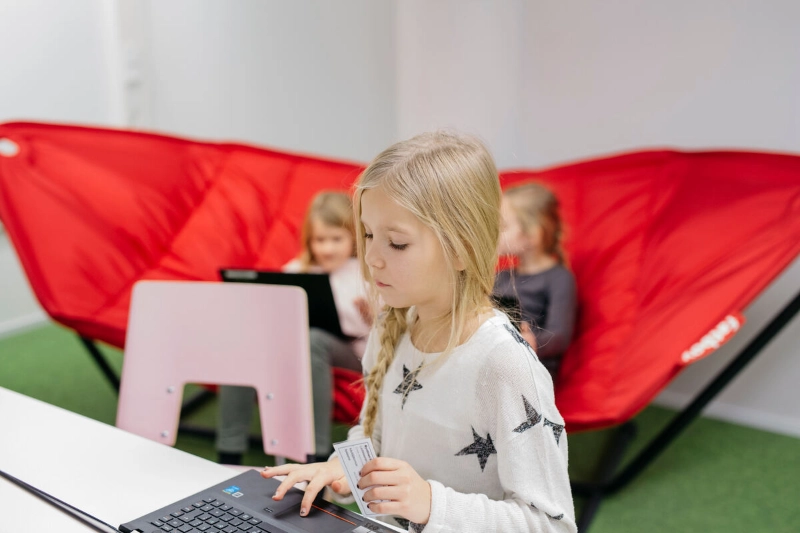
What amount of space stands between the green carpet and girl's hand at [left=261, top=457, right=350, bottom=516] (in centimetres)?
121

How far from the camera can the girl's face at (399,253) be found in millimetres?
964

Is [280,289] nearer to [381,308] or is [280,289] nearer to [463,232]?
[381,308]

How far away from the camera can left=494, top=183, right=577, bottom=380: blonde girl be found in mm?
2156

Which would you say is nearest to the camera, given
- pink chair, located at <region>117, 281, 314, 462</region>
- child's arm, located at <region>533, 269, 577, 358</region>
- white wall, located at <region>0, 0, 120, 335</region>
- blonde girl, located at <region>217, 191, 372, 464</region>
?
pink chair, located at <region>117, 281, 314, 462</region>

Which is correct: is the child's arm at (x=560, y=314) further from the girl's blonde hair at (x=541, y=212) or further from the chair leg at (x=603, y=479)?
the chair leg at (x=603, y=479)

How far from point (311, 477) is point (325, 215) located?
148 cm

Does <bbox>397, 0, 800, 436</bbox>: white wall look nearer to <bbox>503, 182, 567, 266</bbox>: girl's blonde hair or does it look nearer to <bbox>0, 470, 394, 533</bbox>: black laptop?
<bbox>503, 182, 567, 266</bbox>: girl's blonde hair

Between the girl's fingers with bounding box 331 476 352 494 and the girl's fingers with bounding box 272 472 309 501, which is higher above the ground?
the girl's fingers with bounding box 272 472 309 501

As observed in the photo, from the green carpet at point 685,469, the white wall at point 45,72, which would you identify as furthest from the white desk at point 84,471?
the white wall at point 45,72

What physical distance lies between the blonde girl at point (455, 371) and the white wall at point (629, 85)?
1510 millimetres

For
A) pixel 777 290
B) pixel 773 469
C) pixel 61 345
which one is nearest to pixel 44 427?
pixel 773 469

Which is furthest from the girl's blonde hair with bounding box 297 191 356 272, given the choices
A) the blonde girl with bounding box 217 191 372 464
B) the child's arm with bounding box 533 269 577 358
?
the child's arm with bounding box 533 269 577 358

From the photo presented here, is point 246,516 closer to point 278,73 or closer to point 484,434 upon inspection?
point 484,434

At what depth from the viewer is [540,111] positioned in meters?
2.85
